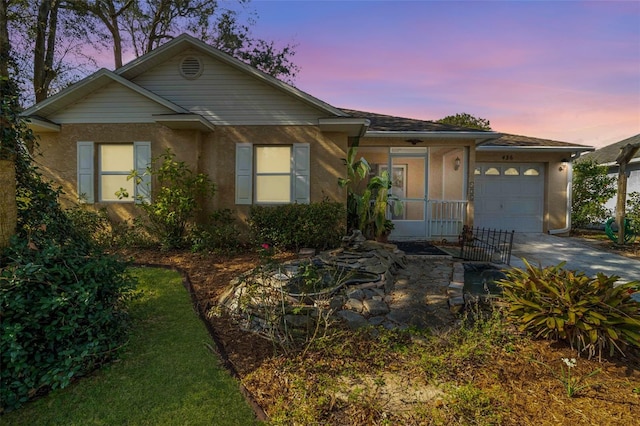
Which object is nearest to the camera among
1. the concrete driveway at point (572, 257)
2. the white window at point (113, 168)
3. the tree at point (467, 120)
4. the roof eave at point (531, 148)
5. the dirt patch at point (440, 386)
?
the dirt patch at point (440, 386)

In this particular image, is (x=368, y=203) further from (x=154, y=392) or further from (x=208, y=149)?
(x=154, y=392)

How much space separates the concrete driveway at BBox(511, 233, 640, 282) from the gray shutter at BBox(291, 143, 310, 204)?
198 inches

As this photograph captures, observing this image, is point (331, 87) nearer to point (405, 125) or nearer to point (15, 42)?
point (405, 125)

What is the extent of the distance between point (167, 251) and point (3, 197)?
186 inches

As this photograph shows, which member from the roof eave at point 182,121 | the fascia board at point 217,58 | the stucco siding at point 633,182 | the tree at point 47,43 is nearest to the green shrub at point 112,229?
the roof eave at point 182,121

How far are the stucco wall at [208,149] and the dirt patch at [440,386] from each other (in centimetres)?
531

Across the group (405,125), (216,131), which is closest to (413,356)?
(216,131)

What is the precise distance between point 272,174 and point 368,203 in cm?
266

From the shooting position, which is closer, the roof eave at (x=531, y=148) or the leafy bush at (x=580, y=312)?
the leafy bush at (x=580, y=312)

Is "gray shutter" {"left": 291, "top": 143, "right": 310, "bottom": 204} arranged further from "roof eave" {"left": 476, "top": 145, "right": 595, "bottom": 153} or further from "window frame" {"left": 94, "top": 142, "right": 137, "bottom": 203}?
"roof eave" {"left": 476, "top": 145, "right": 595, "bottom": 153}

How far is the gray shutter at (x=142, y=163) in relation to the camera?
326 inches

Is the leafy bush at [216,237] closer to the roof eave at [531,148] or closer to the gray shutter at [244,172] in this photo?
the gray shutter at [244,172]

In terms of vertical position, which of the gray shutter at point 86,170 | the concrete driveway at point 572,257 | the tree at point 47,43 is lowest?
the concrete driveway at point 572,257

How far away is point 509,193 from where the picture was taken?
39.4 feet
